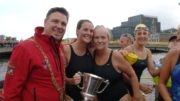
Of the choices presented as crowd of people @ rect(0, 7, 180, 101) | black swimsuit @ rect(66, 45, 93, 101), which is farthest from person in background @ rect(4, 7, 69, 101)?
black swimsuit @ rect(66, 45, 93, 101)

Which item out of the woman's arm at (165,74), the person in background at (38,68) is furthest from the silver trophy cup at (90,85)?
the woman's arm at (165,74)

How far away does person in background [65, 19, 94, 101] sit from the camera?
4148 mm

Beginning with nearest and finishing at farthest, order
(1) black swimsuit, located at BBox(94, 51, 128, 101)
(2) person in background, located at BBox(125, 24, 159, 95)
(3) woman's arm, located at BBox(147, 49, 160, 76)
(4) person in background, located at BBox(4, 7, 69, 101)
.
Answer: (4) person in background, located at BBox(4, 7, 69, 101) < (1) black swimsuit, located at BBox(94, 51, 128, 101) < (3) woman's arm, located at BBox(147, 49, 160, 76) < (2) person in background, located at BBox(125, 24, 159, 95)

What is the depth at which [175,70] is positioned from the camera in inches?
130

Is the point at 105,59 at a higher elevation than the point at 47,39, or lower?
lower

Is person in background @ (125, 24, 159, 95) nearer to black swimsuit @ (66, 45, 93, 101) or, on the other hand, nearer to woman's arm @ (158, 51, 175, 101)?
black swimsuit @ (66, 45, 93, 101)

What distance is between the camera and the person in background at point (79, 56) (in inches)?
163

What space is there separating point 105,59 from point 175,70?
44.0 inches

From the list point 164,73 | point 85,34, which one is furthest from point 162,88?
point 85,34

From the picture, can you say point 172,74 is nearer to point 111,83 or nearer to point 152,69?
point 111,83

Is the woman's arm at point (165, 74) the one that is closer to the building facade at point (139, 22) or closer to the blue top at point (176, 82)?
the blue top at point (176, 82)

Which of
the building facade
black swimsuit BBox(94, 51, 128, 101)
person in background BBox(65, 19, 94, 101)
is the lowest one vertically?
black swimsuit BBox(94, 51, 128, 101)

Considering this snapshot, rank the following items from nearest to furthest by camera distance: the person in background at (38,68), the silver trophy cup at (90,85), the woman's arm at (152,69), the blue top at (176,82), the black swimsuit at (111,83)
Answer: the person in background at (38,68)
the blue top at (176,82)
the silver trophy cup at (90,85)
the black swimsuit at (111,83)
the woman's arm at (152,69)

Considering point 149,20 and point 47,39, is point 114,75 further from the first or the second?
point 149,20
